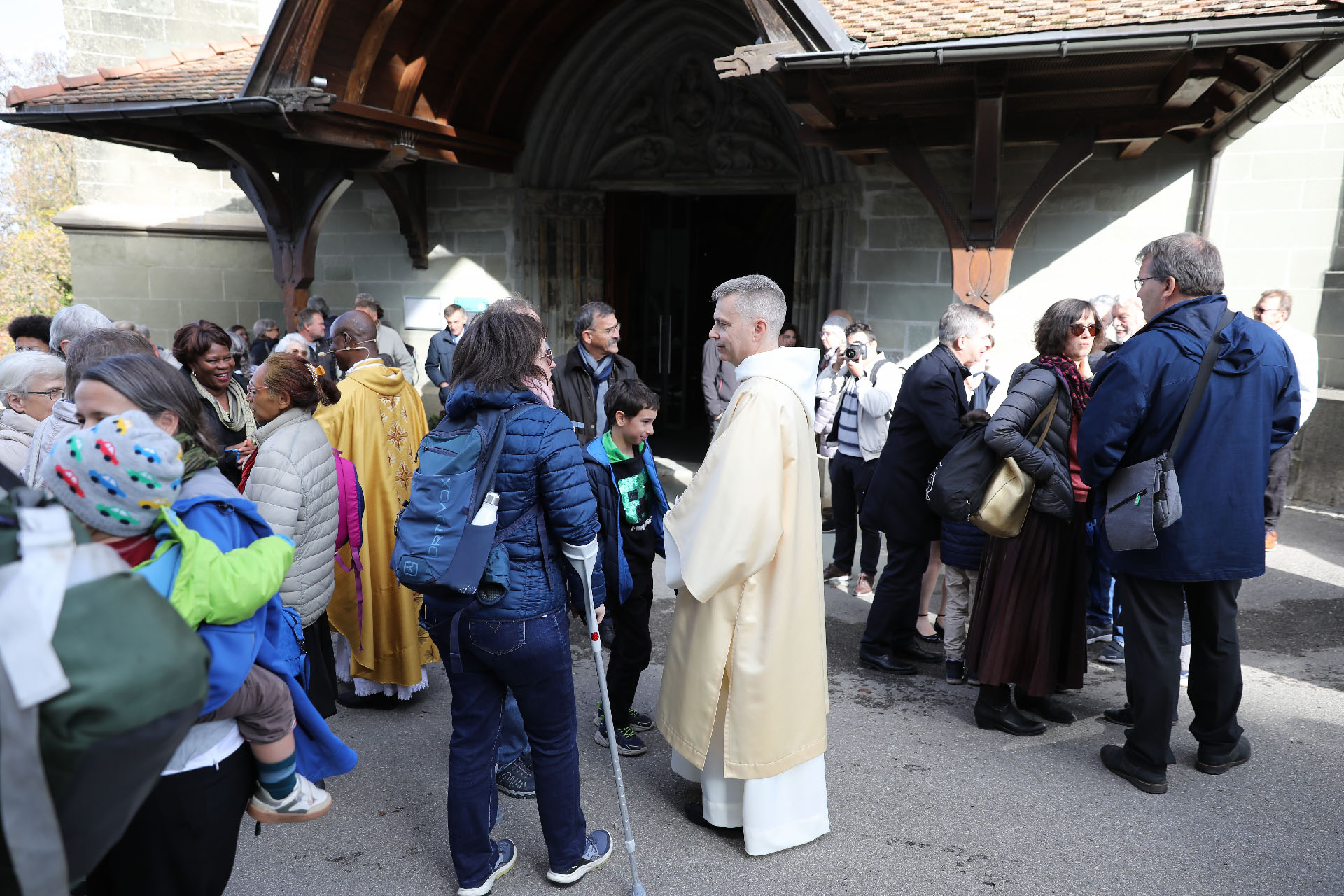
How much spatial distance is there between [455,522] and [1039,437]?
7.83ft

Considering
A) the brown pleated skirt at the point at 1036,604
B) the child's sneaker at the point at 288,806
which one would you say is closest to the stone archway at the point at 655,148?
the brown pleated skirt at the point at 1036,604

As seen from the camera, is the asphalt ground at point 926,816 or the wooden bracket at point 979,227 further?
the wooden bracket at point 979,227

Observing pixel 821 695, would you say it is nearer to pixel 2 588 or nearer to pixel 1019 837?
pixel 1019 837

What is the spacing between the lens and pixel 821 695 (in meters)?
2.84

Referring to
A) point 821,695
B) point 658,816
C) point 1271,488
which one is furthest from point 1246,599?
point 658,816

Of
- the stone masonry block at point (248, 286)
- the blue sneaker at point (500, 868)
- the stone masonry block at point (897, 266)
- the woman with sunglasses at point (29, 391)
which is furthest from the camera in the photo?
the stone masonry block at point (248, 286)

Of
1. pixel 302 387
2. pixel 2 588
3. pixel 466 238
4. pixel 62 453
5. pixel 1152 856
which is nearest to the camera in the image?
pixel 2 588

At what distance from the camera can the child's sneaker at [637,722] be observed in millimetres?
3568

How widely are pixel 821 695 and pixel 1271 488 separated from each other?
13.0ft

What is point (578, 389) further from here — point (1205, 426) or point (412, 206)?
point (412, 206)

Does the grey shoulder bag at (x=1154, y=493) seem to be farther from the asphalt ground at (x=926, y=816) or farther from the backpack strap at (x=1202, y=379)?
the asphalt ground at (x=926, y=816)

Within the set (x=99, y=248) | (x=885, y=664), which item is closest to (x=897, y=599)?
(x=885, y=664)

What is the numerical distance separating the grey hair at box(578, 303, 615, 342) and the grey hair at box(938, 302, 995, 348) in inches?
71.2

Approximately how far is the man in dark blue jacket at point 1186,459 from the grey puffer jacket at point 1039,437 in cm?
23
